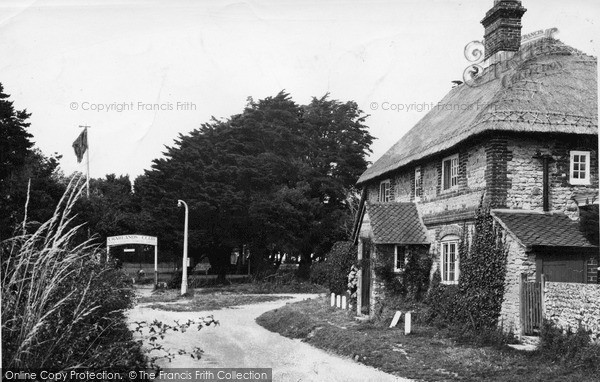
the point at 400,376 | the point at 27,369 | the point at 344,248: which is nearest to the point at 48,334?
the point at 27,369

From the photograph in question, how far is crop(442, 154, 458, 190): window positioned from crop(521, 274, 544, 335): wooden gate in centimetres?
525

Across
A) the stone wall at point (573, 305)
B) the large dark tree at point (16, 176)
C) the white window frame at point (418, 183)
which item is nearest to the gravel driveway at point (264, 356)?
the stone wall at point (573, 305)

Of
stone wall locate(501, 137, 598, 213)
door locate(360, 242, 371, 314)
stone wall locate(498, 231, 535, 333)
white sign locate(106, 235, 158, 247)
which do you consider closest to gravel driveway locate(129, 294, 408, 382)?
door locate(360, 242, 371, 314)

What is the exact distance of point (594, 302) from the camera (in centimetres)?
1234

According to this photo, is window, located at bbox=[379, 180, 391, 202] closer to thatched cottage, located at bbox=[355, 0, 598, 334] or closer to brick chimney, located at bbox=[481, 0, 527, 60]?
thatched cottage, located at bbox=[355, 0, 598, 334]

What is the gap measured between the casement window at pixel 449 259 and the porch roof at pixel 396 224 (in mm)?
1062

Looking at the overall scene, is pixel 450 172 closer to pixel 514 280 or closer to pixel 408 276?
pixel 408 276

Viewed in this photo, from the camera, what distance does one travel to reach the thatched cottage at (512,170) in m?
16.1

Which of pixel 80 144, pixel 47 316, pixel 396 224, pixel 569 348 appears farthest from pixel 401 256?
pixel 80 144

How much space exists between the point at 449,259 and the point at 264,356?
25.8ft

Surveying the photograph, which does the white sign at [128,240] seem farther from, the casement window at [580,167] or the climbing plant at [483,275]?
the casement window at [580,167]

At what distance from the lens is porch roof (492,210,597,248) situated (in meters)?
15.7

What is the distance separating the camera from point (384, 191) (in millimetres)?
26953

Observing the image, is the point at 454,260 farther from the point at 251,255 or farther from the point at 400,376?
the point at 251,255
